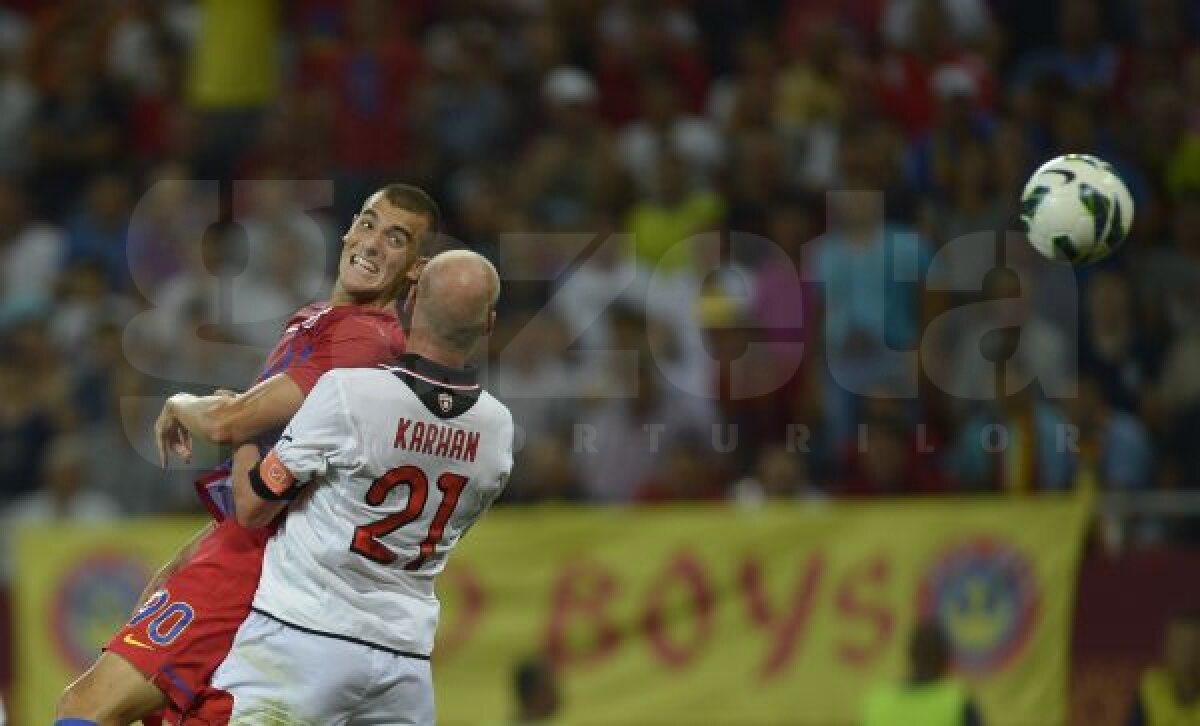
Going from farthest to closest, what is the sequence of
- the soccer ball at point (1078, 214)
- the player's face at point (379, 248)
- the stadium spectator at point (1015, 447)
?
the stadium spectator at point (1015, 447) → the soccer ball at point (1078, 214) → the player's face at point (379, 248)

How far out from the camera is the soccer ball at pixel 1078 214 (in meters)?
8.09

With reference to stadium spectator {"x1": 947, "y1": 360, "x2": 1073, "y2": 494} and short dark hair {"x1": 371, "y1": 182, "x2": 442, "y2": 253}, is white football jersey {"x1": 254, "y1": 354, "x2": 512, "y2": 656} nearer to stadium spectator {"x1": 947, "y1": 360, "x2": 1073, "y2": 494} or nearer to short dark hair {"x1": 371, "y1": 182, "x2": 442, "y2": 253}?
short dark hair {"x1": 371, "y1": 182, "x2": 442, "y2": 253}

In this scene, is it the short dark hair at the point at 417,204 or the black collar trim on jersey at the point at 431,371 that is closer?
the black collar trim on jersey at the point at 431,371

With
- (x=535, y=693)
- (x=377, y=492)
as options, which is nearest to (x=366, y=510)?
(x=377, y=492)

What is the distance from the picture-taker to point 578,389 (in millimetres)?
12430

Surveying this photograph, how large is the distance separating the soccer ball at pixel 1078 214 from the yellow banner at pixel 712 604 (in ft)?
10.8

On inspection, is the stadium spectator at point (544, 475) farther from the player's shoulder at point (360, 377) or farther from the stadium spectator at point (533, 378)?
the player's shoulder at point (360, 377)

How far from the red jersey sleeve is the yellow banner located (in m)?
4.79

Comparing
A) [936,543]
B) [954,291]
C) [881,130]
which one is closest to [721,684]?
[936,543]

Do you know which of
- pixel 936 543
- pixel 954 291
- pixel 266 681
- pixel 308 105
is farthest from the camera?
pixel 308 105

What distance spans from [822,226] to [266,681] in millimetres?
6912

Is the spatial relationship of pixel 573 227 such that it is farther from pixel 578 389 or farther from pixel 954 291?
pixel 954 291

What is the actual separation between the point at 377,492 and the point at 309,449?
256 millimetres

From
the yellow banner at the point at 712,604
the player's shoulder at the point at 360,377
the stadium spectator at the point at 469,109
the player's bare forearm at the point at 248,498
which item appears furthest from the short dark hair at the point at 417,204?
the stadium spectator at the point at 469,109
